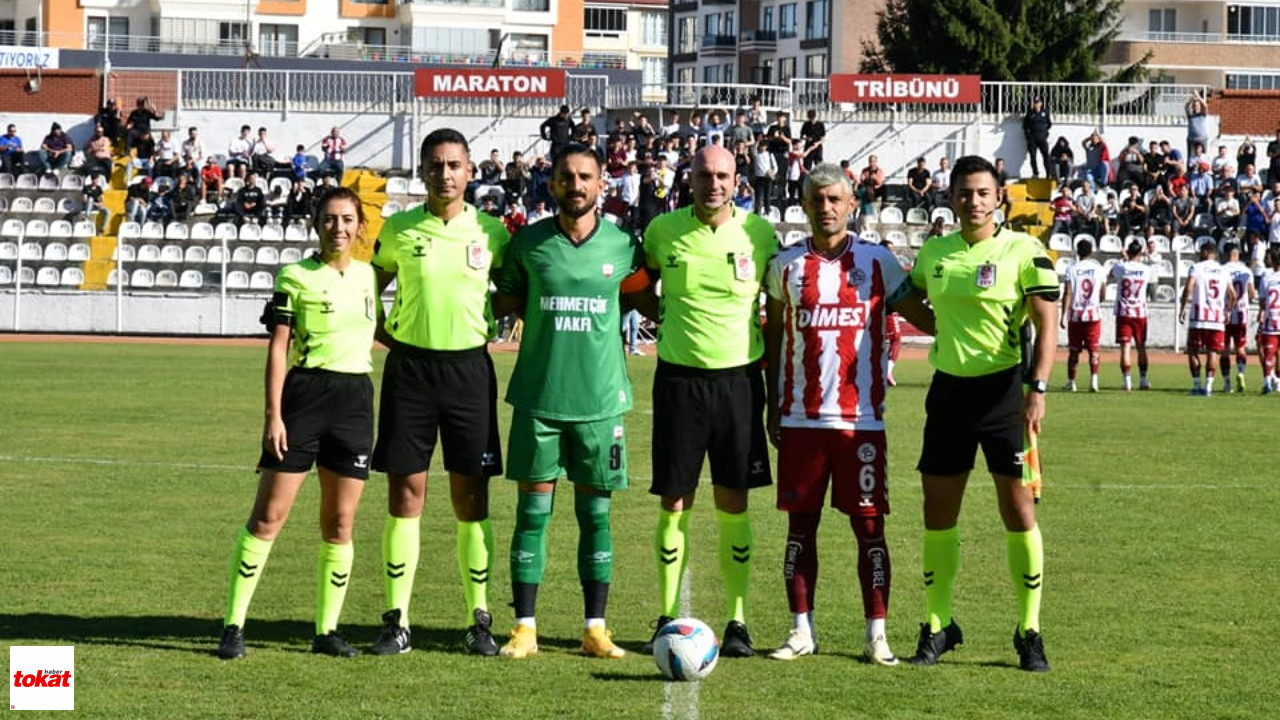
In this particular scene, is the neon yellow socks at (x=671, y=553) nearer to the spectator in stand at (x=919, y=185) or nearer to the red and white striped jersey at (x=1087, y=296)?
the red and white striped jersey at (x=1087, y=296)

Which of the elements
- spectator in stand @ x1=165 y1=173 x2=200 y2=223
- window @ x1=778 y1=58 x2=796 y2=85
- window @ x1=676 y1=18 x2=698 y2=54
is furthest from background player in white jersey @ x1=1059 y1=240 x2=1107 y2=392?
window @ x1=676 y1=18 x2=698 y2=54

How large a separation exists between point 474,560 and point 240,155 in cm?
3600

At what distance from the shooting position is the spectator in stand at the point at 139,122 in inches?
1698

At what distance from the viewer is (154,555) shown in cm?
1103

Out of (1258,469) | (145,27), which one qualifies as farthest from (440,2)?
(1258,469)

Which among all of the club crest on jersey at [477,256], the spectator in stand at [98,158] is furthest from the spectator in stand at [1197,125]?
the club crest on jersey at [477,256]

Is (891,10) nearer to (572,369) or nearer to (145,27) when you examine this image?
(145,27)

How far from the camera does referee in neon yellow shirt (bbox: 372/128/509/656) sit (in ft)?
27.6

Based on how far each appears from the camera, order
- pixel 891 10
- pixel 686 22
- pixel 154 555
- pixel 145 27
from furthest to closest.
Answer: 1. pixel 686 22
2. pixel 145 27
3. pixel 891 10
4. pixel 154 555

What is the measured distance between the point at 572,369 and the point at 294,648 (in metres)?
1.74

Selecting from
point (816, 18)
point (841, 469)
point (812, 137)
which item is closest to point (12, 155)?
point (812, 137)

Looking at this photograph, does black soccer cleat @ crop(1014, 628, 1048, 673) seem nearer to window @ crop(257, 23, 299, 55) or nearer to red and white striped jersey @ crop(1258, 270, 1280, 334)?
red and white striped jersey @ crop(1258, 270, 1280, 334)

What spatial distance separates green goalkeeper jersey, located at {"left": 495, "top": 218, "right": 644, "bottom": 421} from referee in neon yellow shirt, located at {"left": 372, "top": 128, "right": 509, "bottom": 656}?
0.20m

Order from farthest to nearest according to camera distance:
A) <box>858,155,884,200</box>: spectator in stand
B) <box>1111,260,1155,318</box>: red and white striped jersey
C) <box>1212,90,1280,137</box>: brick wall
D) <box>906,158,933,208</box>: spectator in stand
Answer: <box>1212,90,1280,137</box>: brick wall → <box>906,158,933,208</box>: spectator in stand → <box>858,155,884,200</box>: spectator in stand → <box>1111,260,1155,318</box>: red and white striped jersey
